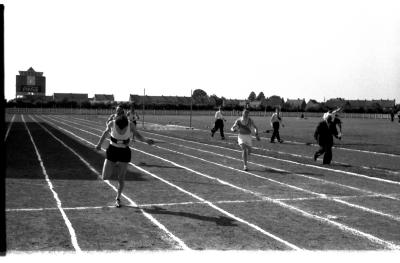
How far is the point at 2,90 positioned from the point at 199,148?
16665mm

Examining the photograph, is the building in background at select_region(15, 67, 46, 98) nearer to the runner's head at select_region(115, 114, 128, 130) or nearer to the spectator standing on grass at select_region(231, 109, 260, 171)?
the spectator standing on grass at select_region(231, 109, 260, 171)

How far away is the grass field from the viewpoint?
6.41 meters

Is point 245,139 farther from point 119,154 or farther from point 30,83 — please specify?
point 30,83

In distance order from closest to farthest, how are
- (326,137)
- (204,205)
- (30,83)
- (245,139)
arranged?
(204,205)
(245,139)
(326,137)
(30,83)

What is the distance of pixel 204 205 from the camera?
880 cm

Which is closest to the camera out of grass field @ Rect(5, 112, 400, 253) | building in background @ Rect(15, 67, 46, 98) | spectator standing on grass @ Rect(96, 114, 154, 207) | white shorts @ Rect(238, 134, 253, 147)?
grass field @ Rect(5, 112, 400, 253)

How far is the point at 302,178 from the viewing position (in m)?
12.1

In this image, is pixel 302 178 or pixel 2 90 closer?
pixel 2 90

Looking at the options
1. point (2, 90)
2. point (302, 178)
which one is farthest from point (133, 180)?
point (2, 90)

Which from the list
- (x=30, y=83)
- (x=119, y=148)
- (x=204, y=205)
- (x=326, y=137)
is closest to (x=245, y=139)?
(x=326, y=137)

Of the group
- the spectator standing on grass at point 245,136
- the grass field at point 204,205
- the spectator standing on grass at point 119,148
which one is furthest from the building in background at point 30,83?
the spectator standing on grass at point 119,148

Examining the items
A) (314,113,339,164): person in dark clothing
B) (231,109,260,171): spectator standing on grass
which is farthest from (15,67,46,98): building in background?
(231,109,260,171): spectator standing on grass

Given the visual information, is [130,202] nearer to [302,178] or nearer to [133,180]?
[133,180]

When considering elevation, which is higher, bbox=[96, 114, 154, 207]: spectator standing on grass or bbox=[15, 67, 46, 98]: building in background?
Result: bbox=[15, 67, 46, 98]: building in background
